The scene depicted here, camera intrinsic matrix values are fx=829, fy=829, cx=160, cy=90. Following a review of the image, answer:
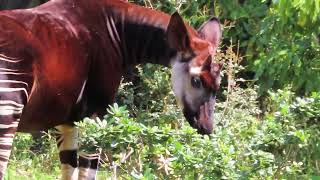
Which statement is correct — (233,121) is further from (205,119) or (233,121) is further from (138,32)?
(138,32)

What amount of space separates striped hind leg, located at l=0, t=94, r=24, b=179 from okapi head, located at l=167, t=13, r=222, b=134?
113 centimetres

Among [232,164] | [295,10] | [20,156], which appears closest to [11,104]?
[232,164]

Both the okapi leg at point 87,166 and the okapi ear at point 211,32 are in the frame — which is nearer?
the okapi leg at point 87,166

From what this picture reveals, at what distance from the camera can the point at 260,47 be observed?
743cm

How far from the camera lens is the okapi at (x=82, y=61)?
14.7 feet

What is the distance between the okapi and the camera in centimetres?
449

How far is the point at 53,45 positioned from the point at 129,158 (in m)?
0.83

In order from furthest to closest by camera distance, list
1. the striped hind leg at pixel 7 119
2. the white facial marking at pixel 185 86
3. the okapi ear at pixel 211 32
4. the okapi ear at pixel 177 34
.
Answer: the okapi ear at pixel 211 32, the white facial marking at pixel 185 86, the okapi ear at pixel 177 34, the striped hind leg at pixel 7 119

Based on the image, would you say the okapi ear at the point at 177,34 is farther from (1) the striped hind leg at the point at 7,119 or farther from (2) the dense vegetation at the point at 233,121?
(1) the striped hind leg at the point at 7,119

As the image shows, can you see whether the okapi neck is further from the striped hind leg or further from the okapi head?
the striped hind leg

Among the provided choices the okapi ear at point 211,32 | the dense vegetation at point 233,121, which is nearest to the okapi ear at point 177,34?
the okapi ear at point 211,32

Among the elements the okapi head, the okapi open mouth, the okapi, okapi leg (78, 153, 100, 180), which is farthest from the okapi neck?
okapi leg (78, 153, 100, 180)

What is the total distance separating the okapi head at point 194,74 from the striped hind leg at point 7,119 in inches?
44.4

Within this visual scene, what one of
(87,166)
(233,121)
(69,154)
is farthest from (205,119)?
(233,121)
